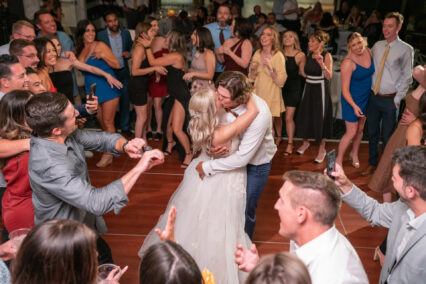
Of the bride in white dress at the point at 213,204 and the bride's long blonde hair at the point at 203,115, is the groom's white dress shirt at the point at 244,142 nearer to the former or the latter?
the bride in white dress at the point at 213,204

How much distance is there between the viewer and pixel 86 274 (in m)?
1.27

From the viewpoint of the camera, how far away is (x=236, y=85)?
2.50m

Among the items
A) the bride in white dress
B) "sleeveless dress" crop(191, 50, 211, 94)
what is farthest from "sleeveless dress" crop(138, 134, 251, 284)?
"sleeveless dress" crop(191, 50, 211, 94)

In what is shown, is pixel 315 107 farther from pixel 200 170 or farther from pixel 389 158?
pixel 200 170

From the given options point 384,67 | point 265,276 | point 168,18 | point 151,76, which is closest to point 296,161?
point 384,67

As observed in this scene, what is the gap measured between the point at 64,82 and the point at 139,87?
2.80 ft

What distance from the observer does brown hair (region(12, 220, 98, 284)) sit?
120cm

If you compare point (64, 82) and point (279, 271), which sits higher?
point (279, 271)

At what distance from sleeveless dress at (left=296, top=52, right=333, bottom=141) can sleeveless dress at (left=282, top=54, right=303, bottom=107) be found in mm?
123

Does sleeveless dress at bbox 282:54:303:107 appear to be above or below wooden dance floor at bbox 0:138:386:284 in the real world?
above

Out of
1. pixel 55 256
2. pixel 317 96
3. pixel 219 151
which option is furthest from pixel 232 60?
pixel 55 256

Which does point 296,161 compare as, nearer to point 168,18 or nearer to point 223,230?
point 223,230

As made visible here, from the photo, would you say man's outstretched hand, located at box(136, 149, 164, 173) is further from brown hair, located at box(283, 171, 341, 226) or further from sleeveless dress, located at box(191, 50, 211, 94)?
sleeveless dress, located at box(191, 50, 211, 94)

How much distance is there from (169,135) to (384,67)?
2.50 meters
